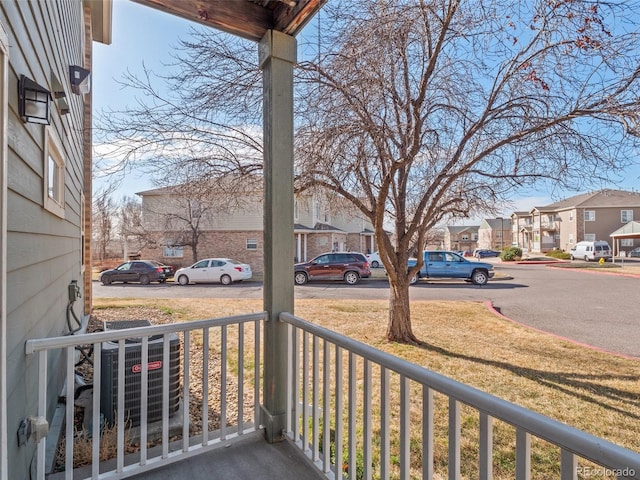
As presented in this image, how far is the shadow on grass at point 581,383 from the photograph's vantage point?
145 inches

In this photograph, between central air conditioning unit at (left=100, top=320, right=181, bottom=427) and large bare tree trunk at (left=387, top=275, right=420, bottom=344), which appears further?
large bare tree trunk at (left=387, top=275, right=420, bottom=344)

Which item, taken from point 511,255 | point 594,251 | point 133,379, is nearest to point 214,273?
point 133,379

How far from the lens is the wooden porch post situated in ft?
7.88

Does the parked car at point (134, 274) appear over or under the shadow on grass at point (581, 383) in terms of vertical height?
over

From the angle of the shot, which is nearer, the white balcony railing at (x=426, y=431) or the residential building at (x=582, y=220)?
the white balcony railing at (x=426, y=431)

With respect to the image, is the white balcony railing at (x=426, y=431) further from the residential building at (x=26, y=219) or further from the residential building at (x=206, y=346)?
the residential building at (x=26, y=219)

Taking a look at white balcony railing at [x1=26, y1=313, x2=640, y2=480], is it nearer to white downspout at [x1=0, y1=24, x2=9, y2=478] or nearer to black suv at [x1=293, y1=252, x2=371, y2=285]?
white downspout at [x1=0, y1=24, x2=9, y2=478]

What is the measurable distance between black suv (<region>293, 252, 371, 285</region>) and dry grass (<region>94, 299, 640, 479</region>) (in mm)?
5750

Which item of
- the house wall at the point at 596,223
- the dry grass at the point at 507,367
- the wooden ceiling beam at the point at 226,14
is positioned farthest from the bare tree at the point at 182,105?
the house wall at the point at 596,223

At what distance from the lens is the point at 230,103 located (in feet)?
14.4

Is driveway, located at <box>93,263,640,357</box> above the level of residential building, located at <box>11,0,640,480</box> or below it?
below

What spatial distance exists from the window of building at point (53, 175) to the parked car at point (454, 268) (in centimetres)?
1215

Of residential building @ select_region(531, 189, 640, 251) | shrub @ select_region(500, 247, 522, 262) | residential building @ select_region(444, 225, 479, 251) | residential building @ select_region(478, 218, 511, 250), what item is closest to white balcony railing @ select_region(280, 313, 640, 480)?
shrub @ select_region(500, 247, 522, 262)

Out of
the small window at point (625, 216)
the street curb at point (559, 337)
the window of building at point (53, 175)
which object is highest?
the small window at point (625, 216)
